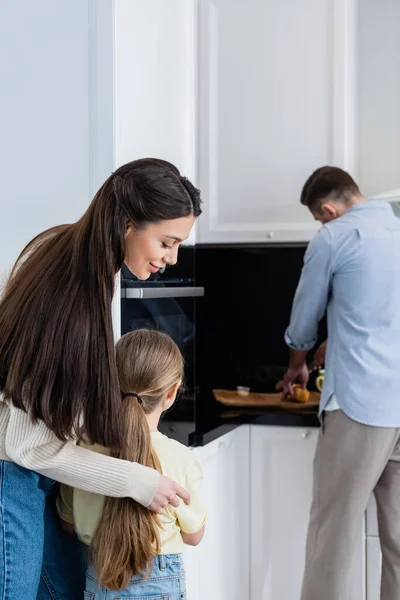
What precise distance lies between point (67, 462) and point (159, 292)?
75cm

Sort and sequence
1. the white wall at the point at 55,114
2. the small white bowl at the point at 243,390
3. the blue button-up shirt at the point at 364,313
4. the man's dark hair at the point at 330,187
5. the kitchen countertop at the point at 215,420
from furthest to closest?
the small white bowl at the point at 243,390 < the man's dark hair at the point at 330,187 < the blue button-up shirt at the point at 364,313 < the kitchen countertop at the point at 215,420 < the white wall at the point at 55,114

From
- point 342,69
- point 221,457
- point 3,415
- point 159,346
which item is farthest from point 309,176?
point 3,415

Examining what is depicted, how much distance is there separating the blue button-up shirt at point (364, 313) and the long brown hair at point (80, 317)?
1.13 metres

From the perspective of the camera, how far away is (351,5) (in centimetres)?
287

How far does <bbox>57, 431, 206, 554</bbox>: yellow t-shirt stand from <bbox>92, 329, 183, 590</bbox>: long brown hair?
0.12 feet

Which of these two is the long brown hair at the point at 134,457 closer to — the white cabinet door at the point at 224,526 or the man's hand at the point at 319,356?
the white cabinet door at the point at 224,526

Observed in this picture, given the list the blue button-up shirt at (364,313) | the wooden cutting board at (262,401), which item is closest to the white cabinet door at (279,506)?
the wooden cutting board at (262,401)

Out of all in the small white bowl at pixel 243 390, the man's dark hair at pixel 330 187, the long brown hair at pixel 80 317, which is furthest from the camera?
the small white bowl at pixel 243 390

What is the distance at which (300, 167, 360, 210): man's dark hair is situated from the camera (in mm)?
2615

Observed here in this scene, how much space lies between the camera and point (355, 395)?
7.90 ft

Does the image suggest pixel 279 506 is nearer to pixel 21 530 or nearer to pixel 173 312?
pixel 173 312

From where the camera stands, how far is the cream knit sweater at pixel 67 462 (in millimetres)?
1360

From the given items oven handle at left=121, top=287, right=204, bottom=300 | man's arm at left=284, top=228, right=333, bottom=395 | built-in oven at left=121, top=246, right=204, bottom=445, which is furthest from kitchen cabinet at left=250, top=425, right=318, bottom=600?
oven handle at left=121, top=287, right=204, bottom=300

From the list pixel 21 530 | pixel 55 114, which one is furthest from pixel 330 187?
pixel 21 530
